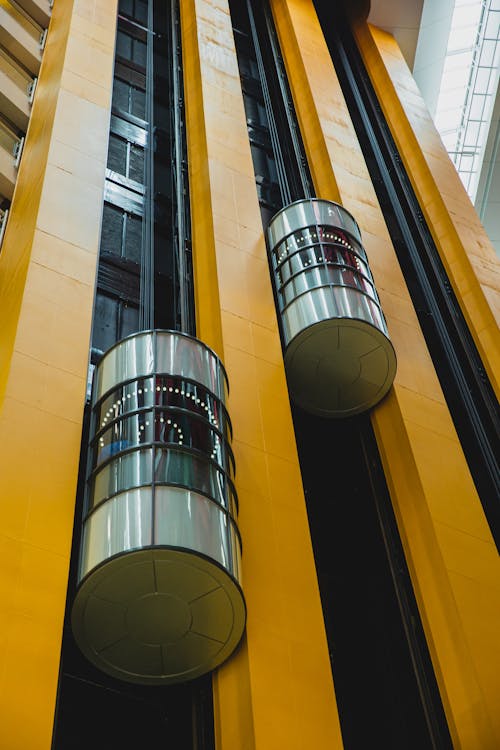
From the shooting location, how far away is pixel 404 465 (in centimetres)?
1222

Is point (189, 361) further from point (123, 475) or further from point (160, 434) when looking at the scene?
point (123, 475)

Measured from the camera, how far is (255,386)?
11578 mm

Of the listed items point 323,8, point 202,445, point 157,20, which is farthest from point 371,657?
point 323,8

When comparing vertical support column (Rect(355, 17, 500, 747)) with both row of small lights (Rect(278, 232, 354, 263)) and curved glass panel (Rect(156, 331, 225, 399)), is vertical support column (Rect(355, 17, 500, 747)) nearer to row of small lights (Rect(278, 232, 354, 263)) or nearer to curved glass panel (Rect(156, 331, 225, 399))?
row of small lights (Rect(278, 232, 354, 263))

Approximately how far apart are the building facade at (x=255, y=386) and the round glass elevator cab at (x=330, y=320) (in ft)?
0.31

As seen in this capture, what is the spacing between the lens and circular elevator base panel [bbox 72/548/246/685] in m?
8.02

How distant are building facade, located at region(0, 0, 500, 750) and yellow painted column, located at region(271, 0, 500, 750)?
0.12 ft

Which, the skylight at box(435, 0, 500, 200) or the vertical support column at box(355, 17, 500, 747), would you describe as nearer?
the vertical support column at box(355, 17, 500, 747)

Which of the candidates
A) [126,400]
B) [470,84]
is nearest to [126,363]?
[126,400]

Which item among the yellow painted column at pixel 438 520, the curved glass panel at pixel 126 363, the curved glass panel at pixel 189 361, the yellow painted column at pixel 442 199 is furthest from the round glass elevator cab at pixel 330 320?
the curved glass panel at pixel 126 363

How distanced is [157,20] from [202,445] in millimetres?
18410

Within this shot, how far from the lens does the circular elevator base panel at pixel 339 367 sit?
1220cm

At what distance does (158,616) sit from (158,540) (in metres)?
0.99

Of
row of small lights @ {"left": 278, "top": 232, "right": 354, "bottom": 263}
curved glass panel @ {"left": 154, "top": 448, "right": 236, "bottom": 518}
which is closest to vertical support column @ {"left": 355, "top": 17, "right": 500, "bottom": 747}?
row of small lights @ {"left": 278, "top": 232, "right": 354, "bottom": 263}
